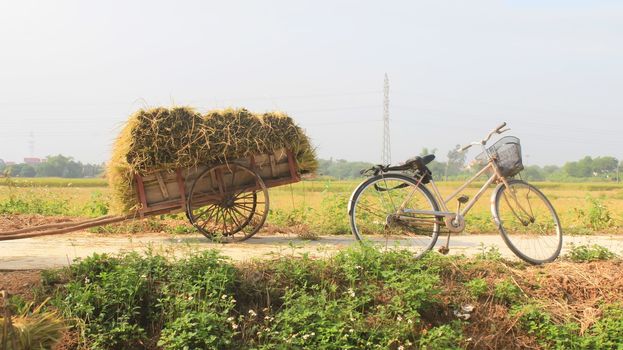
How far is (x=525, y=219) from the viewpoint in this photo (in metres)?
6.57

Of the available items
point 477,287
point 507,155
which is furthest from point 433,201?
point 477,287

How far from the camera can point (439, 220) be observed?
6.32 meters

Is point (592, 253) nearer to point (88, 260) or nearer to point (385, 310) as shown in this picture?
point (385, 310)

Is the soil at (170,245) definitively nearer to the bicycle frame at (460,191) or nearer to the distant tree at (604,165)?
the bicycle frame at (460,191)

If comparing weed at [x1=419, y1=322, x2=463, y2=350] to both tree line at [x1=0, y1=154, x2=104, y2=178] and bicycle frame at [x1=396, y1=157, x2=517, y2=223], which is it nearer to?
bicycle frame at [x1=396, y1=157, x2=517, y2=223]

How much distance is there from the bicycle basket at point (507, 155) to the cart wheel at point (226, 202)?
9.22 ft

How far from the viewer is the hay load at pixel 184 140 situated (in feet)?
23.2

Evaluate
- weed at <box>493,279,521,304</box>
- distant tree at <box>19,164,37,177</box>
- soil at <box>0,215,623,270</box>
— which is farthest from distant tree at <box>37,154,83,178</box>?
weed at <box>493,279,521,304</box>

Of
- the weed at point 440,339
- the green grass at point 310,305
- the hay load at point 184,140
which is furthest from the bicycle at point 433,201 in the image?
the hay load at point 184,140

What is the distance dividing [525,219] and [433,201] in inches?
42.1

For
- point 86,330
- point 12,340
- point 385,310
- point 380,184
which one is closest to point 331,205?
point 380,184

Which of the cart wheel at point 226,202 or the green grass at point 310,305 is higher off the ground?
the cart wheel at point 226,202

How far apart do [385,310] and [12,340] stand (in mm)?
3003

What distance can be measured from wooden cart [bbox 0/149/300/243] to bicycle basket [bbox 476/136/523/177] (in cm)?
262
